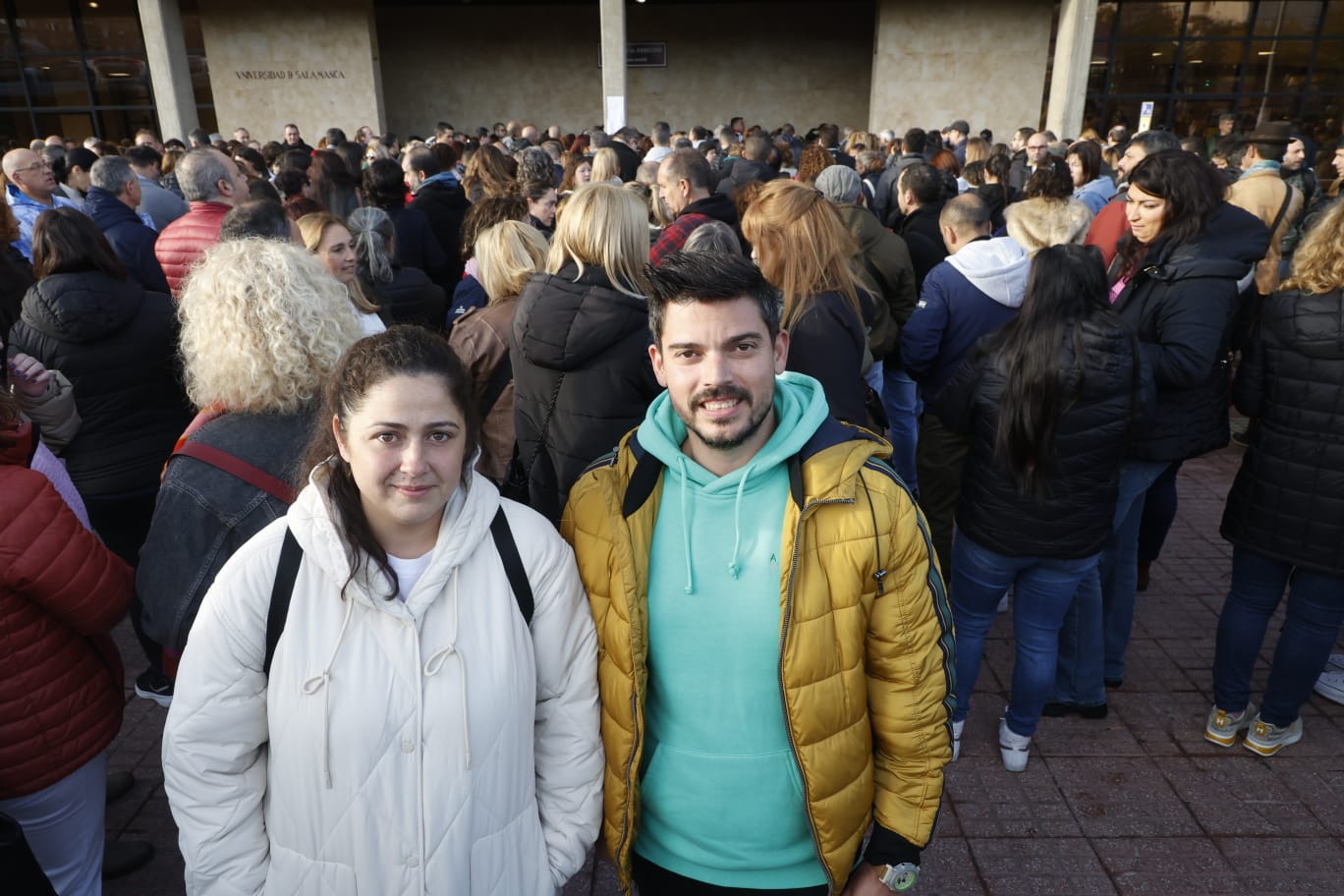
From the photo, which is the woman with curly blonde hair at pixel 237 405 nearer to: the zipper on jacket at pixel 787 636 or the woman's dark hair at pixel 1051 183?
the zipper on jacket at pixel 787 636

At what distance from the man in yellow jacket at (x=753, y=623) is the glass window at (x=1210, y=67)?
2231cm

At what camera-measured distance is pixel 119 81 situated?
69.9ft

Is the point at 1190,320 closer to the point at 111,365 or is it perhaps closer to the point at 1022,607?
the point at 1022,607

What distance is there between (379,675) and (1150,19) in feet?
75.7

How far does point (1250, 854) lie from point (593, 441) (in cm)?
280

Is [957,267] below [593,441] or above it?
above

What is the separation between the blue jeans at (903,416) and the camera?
578 cm

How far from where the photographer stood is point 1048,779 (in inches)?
137

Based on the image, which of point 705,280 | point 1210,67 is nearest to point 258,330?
point 705,280

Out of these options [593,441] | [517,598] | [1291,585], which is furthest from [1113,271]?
[517,598]

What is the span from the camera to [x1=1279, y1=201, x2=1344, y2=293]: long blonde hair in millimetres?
3078

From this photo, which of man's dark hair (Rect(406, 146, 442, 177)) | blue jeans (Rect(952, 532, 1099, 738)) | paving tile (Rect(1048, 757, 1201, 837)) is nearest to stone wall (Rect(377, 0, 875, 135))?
man's dark hair (Rect(406, 146, 442, 177))

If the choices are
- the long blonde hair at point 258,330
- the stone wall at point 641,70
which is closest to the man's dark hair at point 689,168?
the long blonde hair at point 258,330

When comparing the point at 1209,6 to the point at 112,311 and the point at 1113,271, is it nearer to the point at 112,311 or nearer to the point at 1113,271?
the point at 1113,271
